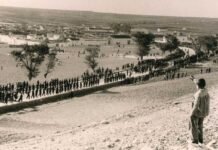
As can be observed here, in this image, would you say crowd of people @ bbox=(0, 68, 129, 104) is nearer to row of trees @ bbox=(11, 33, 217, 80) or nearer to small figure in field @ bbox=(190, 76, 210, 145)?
row of trees @ bbox=(11, 33, 217, 80)

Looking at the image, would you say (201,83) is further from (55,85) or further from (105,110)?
(55,85)

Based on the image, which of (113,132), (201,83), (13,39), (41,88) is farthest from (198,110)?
(13,39)

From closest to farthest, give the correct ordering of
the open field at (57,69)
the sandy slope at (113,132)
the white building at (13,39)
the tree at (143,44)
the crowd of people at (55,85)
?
the sandy slope at (113,132), the crowd of people at (55,85), the open field at (57,69), the tree at (143,44), the white building at (13,39)

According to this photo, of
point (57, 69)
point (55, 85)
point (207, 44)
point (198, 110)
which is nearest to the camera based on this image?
point (198, 110)

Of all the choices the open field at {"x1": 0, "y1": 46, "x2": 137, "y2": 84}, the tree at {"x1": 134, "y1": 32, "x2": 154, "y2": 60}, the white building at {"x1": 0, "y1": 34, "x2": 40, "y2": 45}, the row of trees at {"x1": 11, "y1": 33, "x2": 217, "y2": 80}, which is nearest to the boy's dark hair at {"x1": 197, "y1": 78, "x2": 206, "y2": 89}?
the open field at {"x1": 0, "y1": 46, "x2": 137, "y2": 84}

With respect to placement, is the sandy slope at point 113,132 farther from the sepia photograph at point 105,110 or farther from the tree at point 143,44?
the tree at point 143,44

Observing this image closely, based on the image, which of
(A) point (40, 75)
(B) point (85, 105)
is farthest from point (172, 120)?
(A) point (40, 75)

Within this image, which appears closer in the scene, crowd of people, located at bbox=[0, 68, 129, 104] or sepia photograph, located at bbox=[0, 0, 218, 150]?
sepia photograph, located at bbox=[0, 0, 218, 150]

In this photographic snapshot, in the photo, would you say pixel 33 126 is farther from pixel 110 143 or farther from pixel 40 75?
pixel 40 75

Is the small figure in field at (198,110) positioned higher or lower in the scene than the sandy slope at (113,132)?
higher

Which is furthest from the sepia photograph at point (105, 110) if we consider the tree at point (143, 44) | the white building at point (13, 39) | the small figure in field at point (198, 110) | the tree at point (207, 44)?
the white building at point (13, 39)
